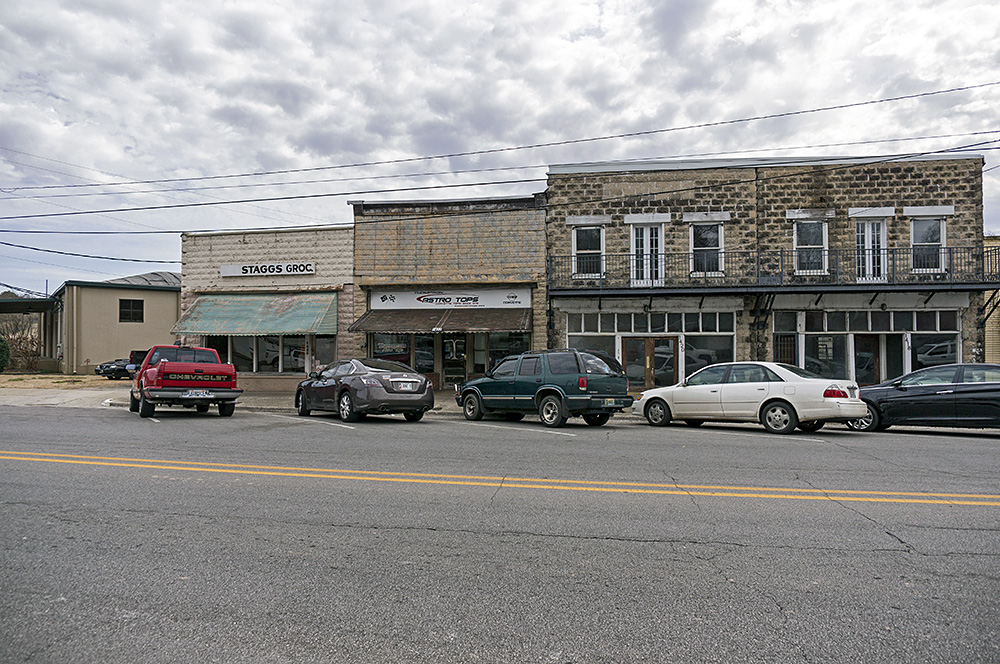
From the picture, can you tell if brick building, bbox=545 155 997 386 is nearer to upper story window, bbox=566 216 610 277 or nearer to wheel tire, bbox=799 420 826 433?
upper story window, bbox=566 216 610 277

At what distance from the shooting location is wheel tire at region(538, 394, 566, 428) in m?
14.2

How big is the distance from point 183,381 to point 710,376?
37.8 feet

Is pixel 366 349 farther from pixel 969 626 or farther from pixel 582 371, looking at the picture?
pixel 969 626

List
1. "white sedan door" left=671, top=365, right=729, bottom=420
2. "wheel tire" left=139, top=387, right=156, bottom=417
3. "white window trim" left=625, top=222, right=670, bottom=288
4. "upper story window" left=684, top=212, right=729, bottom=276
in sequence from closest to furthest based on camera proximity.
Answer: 1. "white sedan door" left=671, top=365, right=729, bottom=420
2. "wheel tire" left=139, top=387, right=156, bottom=417
3. "upper story window" left=684, top=212, right=729, bottom=276
4. "white window trim" left=625, top=222, right=670, bottom=288

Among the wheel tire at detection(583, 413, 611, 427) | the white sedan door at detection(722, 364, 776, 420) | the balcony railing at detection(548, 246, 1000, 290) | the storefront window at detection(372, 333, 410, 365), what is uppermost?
the balcony railing at detection(548, 246, 1000, 290)

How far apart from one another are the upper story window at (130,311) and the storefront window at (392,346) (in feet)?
68.6

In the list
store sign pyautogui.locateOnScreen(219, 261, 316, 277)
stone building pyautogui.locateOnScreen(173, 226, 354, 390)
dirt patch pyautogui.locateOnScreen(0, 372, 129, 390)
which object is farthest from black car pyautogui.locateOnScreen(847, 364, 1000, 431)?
dirt patch pyautogui.locateOnScreen(0, 372, 129, 390)

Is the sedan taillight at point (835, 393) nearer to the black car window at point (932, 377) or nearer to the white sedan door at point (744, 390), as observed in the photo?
the white sedan door at point (744, 390)

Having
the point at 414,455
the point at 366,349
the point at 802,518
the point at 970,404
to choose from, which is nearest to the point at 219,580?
the point at 802,518

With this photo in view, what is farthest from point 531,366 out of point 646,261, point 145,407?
point 646,261

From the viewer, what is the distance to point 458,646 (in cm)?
354

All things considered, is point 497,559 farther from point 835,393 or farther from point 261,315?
point 261,315

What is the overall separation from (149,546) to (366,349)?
62.1 feet

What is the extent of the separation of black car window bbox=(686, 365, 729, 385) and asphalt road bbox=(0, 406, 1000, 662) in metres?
4.65
